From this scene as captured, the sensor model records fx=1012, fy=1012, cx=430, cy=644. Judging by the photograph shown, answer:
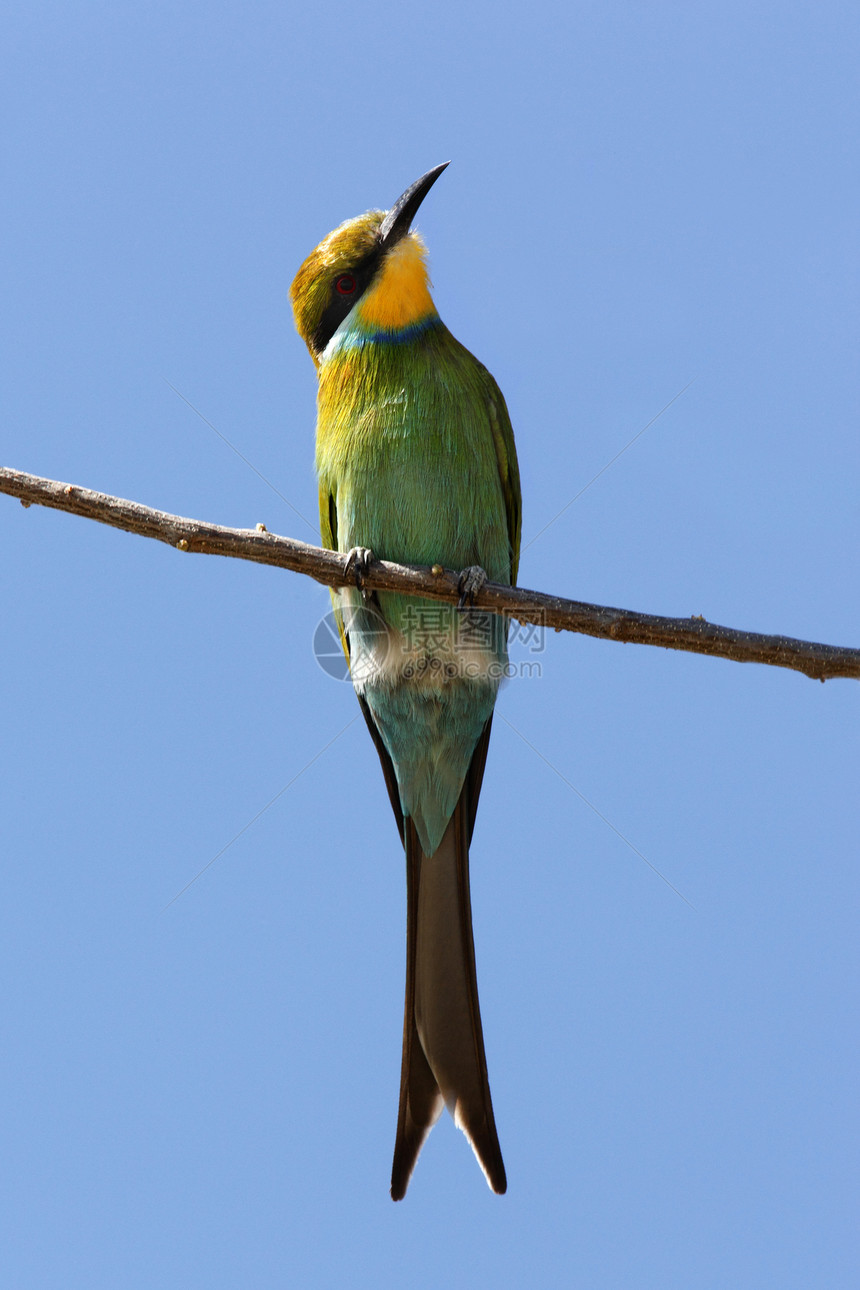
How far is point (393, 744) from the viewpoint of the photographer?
352cm

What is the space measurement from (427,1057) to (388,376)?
7.19 feet

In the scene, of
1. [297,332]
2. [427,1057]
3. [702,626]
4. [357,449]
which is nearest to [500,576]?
[357,449]

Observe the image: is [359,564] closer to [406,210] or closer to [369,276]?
[369,276]

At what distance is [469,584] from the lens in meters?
2.89

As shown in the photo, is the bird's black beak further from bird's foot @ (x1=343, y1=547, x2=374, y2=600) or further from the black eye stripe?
bird's foot @ (x1=343, y1=547, x2=374, y2=600)

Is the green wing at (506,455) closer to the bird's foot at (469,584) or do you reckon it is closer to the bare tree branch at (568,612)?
the bird's foot at (469,584)

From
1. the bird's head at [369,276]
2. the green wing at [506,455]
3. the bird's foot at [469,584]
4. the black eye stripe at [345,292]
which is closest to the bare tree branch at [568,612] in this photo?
the bird's foot at [469,584]

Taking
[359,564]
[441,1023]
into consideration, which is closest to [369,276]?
[359,564]

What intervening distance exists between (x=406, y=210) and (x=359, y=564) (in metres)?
1.52

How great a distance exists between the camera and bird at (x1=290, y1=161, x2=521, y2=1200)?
10.3 feet

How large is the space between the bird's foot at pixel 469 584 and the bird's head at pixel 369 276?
109 centimetres

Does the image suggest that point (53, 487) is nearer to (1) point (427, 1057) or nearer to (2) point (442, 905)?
(2) point (442, 905)

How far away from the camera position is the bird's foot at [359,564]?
295cm

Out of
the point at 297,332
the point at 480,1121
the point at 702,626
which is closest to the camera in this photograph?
the point at 702,626
